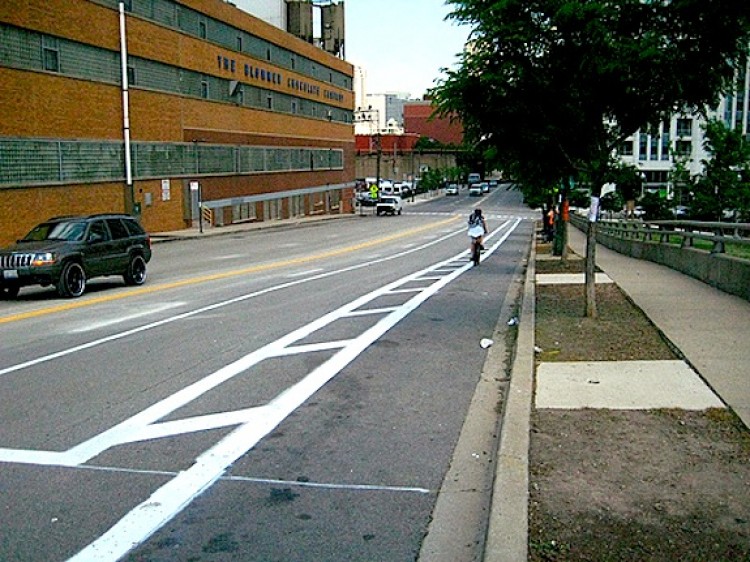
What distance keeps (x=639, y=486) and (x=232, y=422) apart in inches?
143

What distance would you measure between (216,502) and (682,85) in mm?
8512

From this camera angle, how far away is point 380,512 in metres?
5.68

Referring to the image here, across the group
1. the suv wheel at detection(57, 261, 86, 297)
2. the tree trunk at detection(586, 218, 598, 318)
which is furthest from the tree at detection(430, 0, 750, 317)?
the suv wheel at detection(57, 261, 86, 297)

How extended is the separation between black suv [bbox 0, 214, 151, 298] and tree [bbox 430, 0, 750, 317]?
9.01 m

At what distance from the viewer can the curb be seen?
479cm

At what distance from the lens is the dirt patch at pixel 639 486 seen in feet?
15.8

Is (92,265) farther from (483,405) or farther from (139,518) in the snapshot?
(139,518)

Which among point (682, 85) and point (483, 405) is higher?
point (682, 85)

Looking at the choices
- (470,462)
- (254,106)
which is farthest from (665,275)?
(254,106)

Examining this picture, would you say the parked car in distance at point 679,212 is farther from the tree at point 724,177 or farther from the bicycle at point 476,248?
the bicycle at point 476,248

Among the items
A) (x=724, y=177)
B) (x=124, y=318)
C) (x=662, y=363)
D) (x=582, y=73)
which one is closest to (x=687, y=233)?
(x=582, y=73)

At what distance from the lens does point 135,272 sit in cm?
2033

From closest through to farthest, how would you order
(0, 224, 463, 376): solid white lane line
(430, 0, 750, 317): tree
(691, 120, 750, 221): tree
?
(0, 224, 463, 376): solid white lane line → (430, 0, 750, 317): tree → (691, 120, 750, 221): tree

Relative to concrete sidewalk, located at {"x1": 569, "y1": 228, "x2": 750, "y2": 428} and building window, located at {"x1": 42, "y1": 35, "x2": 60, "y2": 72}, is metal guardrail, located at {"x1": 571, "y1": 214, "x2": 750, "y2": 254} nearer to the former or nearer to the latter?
concrete sidewalk, located at {"x1": 569, "y1": 228, "x2": 750, "y2": 428}
